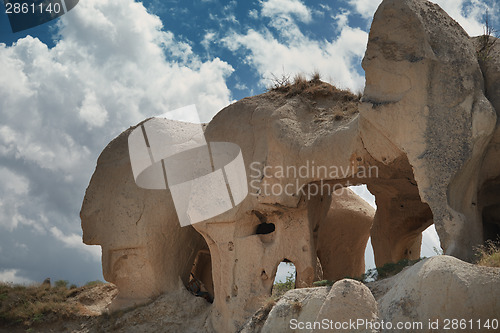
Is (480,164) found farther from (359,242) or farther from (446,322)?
(359,242)

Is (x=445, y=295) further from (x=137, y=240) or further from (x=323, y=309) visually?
(x=137, y=240)

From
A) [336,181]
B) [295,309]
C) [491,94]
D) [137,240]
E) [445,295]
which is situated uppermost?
[491,94]

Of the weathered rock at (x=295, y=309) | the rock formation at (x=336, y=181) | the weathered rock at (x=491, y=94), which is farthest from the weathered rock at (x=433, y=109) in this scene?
the weathered rock at (x=295, y=309)

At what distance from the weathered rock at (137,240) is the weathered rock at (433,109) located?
21.5ft

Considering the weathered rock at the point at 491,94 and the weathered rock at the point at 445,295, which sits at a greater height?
the weathered rock at the point at 491,94

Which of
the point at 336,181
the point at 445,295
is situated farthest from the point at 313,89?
the point at 445,295

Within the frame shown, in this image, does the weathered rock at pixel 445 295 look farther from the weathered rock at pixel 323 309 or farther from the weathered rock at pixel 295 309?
the weathered rock at pixel 295 309

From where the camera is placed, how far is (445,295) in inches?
289

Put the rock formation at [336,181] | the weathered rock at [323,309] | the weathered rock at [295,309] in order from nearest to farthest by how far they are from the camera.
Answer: the weathered rock at [323,309], the weathered rock at [295,309], the rock formation at [336,181]

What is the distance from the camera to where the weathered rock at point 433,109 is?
34.3 feet

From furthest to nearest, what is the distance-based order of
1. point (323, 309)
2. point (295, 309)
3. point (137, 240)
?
1. point (137, 240)
2. point (295, 309)
3. point (323, 309)

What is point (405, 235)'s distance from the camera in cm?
1697

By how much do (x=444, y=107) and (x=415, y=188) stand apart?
17.4 ft

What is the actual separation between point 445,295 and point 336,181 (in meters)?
7.40
